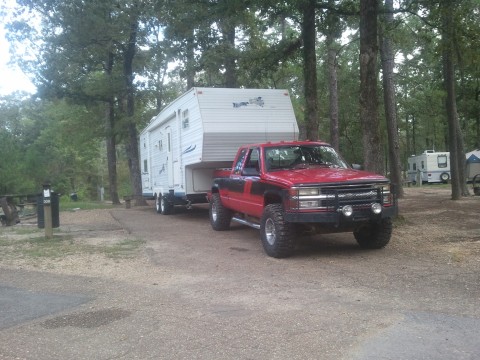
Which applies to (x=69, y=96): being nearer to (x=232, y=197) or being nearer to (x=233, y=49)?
(x=233, y=49)

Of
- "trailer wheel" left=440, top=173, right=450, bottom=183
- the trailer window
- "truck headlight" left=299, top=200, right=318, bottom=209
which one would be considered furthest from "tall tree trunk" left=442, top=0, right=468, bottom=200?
"trailer wheel" left=440, top=173, right=450, bottom=183

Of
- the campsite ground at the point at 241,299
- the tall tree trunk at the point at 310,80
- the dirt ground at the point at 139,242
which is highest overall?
the tall tree trunk at the point at 310,80

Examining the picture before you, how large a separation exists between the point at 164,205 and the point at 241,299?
37.6 feet

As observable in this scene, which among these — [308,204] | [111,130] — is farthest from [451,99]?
[111,130]

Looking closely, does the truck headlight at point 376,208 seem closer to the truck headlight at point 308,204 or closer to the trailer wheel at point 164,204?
the truck headlight at point 308,204

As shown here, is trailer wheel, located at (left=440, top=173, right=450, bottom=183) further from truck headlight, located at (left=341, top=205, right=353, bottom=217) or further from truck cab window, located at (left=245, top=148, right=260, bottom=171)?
truck headlight, located at (left=341, top=205, right=353, bottom=217)

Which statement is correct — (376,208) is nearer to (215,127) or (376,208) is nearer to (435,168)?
(215,127)

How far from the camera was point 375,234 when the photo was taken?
342 inches

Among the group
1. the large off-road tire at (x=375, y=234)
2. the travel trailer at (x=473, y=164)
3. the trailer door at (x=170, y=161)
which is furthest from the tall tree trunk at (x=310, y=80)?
the travel trailer at (x=473, y=164)

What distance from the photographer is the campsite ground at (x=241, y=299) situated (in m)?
4.37

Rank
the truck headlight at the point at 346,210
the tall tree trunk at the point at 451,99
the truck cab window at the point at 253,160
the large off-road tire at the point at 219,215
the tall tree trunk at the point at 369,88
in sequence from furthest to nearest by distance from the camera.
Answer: the tall tree trunk at the point at 451,99
the large off-road tire at the point at 219,215
the tall tree trunk at the point at 369,88
the truck cab window at the point at 253,160
the truck headlight at the point at 346,210

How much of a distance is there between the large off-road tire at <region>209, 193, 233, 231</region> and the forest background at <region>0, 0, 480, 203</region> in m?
3.52

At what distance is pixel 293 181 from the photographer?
7891mm

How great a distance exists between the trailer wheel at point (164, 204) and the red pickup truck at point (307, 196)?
21.3ft
